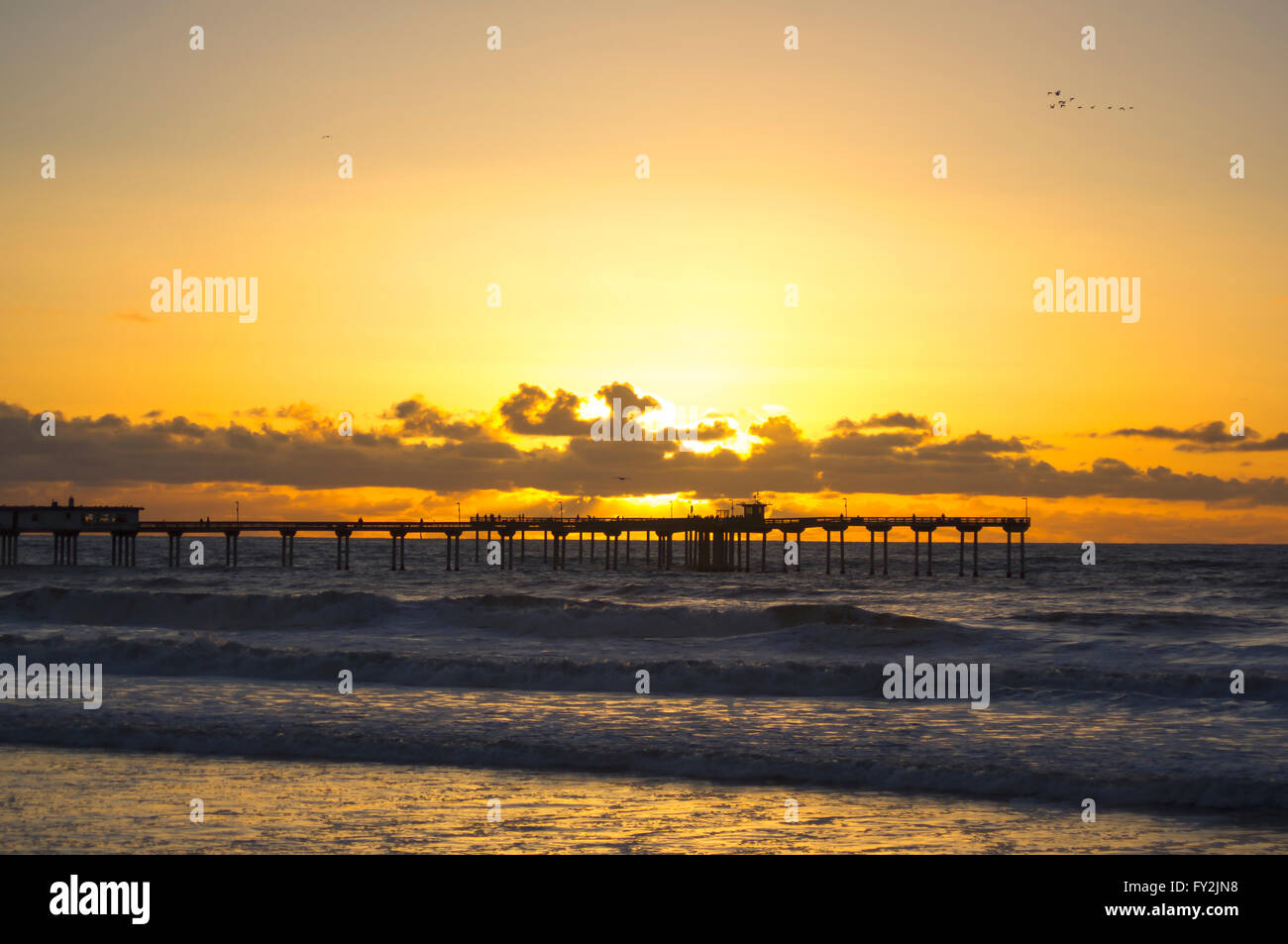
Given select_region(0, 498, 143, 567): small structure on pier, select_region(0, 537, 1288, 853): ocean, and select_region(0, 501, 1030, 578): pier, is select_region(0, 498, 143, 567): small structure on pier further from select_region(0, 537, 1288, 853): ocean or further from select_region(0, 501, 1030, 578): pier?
select_region(0, 537, 1288, 853): ocean

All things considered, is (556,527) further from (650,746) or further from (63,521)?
(650,746)

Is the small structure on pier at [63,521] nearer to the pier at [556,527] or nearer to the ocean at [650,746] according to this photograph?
the pier at [556,527]

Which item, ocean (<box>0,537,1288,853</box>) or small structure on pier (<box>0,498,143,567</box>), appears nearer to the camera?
ocean (<box>0,537,1288,853</box>)

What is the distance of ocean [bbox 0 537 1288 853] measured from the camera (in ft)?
36.9

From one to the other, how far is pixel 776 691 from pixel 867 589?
46067mm

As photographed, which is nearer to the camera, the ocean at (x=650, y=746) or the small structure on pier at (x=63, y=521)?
the ocean at (x=650, y=746)

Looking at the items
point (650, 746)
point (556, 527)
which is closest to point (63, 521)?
point (556, 527)

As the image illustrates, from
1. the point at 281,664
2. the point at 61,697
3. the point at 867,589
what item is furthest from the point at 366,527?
the point at 61,697

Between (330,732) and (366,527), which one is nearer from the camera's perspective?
(330,732)

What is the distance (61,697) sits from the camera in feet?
62.4

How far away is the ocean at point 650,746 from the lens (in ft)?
36.9

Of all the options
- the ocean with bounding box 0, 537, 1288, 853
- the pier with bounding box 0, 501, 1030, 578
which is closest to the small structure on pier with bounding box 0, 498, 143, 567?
the pier with bounding box 0, 501, 1030, 578

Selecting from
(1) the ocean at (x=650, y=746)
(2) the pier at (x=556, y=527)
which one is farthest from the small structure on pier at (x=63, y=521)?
(1) the ocean at (x=650, y=746)
